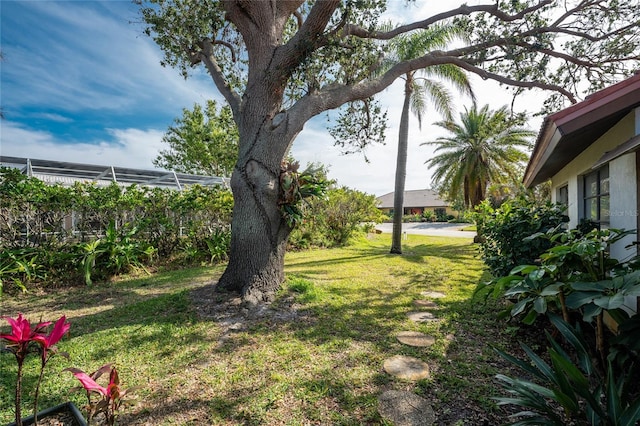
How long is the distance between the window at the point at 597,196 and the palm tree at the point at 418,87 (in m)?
5.72

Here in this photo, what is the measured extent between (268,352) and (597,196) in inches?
218

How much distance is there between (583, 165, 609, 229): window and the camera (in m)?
4.05

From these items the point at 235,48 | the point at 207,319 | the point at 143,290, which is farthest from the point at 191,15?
the point at 207,319

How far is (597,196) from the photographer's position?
4.42 meters

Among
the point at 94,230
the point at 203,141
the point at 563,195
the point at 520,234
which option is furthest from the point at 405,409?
the point at 203,141

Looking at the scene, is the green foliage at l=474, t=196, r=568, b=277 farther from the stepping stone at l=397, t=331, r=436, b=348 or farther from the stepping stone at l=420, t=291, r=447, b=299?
the stepping stone at l=397, t=331, r=436, b=348

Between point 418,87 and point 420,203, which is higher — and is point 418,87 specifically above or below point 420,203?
above

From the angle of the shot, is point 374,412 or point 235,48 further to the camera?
point 235,48

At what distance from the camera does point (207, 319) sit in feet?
12.7

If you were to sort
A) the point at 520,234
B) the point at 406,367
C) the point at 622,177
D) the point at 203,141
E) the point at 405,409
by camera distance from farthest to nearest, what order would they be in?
the point at 203,141, the point at 520,234, the point at 622,177, the point at 406,367, the point at 405,409

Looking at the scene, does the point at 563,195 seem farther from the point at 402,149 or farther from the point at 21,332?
the point at 21,332

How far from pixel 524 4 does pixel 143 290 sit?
9071 mm

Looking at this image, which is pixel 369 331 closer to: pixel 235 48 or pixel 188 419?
pixel 188 419

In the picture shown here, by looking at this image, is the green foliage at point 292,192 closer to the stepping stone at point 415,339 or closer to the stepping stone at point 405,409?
the stepping stone at point 415,339
